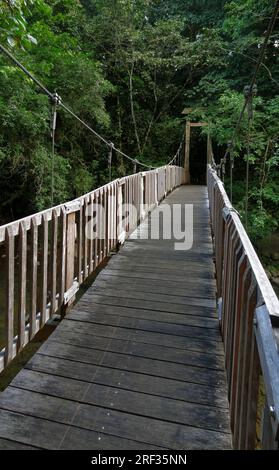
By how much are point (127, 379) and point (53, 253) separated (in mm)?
834

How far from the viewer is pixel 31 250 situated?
1.81 metres

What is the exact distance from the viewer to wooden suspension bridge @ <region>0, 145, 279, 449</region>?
113 centimetres

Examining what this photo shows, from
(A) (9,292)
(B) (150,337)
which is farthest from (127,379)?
(A) (9,292)

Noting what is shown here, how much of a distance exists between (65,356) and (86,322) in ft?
1.25

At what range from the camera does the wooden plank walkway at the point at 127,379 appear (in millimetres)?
1361

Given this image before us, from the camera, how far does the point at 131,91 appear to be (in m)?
11.7

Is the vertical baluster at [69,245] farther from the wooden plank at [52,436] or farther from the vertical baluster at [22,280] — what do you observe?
the wooden plank at [52,436]

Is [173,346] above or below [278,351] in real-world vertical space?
below

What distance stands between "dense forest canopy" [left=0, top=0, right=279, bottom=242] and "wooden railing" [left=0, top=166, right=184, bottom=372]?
130 centimetres

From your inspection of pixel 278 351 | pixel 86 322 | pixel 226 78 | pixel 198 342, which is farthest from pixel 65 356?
pixel 226 78

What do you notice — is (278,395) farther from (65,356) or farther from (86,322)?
(86,322)

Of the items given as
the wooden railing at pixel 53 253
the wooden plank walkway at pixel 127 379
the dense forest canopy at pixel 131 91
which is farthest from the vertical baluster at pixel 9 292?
the dense forest canopy at pixel 131 91

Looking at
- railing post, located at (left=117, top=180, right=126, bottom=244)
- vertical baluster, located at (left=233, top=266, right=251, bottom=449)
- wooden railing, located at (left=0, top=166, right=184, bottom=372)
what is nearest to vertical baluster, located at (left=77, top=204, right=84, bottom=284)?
wooden railing, located at (left=0, top=166, right=184, bottom=372)

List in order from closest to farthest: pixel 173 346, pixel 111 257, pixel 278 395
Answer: pixel 278 395 → pixel 173 346 → pixel 111 257
